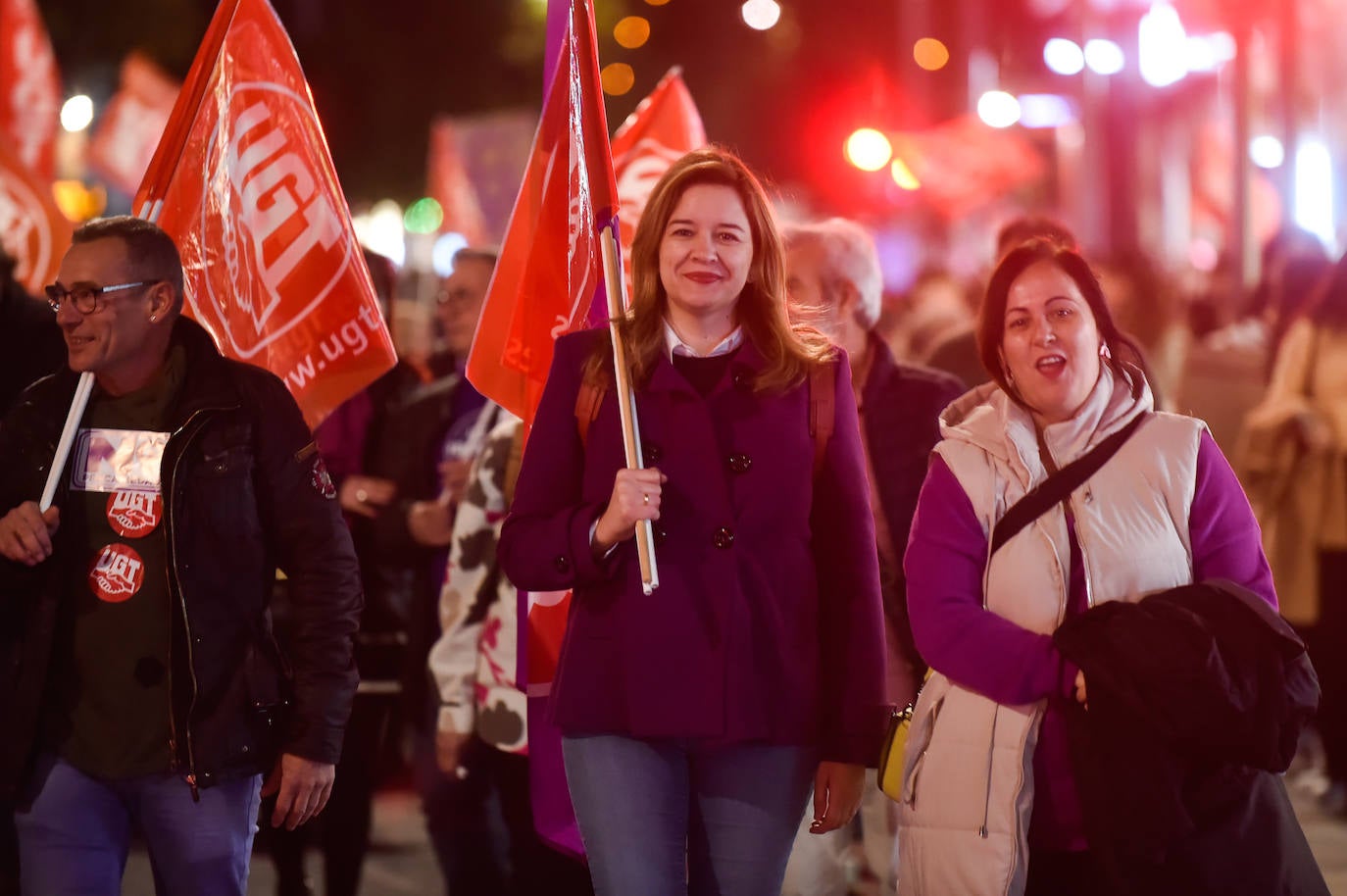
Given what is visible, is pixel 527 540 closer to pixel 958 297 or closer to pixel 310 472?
pixel 310 472

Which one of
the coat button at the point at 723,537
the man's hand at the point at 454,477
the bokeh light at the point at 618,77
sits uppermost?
the bokeh light at the point at 618,77

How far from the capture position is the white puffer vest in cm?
395

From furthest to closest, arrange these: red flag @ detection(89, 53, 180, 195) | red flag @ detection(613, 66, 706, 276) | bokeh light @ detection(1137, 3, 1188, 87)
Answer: bokeh light @ detection(1137, 3, 1188, 87) → red flag @ detection(89, 53, 180, 195) → red flag @ detection(613, 66, 706, 276)

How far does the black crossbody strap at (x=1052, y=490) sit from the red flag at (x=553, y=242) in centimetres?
141

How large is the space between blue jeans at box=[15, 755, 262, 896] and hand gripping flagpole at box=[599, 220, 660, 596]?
1101 mm

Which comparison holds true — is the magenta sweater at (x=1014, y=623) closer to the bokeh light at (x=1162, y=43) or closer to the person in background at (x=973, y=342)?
the person in background at (x=973, y=342)

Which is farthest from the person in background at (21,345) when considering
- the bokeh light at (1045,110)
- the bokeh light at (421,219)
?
the bokeh light at (421,219)

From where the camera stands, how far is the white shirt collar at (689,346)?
4078 mm

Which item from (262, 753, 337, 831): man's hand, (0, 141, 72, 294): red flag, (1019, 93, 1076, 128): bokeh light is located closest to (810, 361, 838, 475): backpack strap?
(262, 753, 337, 831): man's hand

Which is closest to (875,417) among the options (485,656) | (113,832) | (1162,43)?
(485,656)

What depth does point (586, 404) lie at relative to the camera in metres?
4.04

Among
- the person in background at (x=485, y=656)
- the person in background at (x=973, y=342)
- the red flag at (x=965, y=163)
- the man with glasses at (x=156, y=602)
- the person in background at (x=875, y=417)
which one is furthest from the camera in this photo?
the red flag at (x=965, y=163)

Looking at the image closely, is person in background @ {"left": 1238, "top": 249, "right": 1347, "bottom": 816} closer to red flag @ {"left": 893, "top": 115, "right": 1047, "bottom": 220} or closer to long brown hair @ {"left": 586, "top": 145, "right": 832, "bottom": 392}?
long brown hair @ {"left": 586, "top": 145, "right": 832, "bottom": 392}

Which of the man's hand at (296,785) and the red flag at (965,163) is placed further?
the red flag at (965,163)
